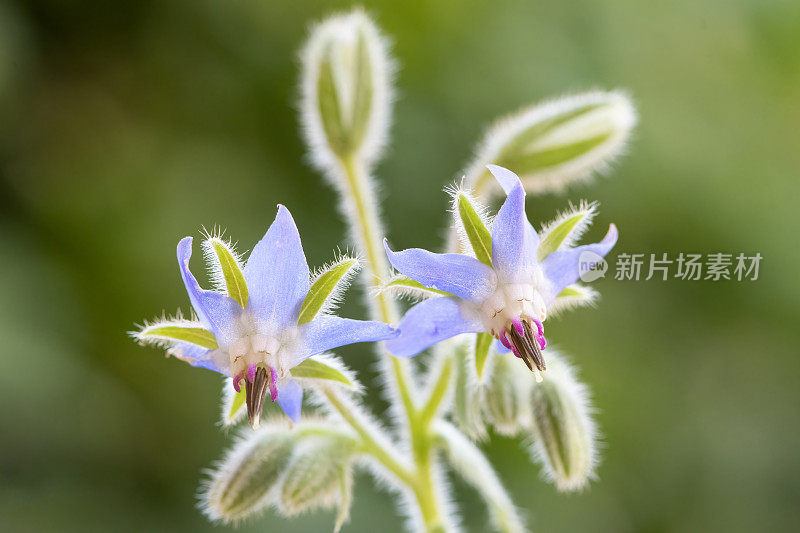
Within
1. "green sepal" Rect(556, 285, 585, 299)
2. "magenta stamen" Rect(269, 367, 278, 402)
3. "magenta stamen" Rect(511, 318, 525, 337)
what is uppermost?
"green sepal" Rect(556, 285, 585, 299)

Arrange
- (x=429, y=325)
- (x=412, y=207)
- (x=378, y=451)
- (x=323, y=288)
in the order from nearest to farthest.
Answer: (x=429, y=325)
(x=323, y=288)
(x=378, y=451)
(x=412, y=207)

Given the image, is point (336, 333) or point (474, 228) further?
point (474, 228)

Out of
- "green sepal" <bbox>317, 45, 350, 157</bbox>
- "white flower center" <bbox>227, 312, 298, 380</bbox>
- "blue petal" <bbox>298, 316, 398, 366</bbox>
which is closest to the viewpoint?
"blue petal" <bbox>298, 316, 398, 366</bbox>

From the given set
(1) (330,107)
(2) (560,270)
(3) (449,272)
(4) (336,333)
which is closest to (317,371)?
(4) (336,333)

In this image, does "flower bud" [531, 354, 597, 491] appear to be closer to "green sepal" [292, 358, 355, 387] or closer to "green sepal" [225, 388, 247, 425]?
A: "green sepal" [292, 358, 355, 387]

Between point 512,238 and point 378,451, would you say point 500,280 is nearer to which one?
point 512,238

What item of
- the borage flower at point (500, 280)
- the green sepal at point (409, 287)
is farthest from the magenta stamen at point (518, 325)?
the green sepal at point (409, 287)

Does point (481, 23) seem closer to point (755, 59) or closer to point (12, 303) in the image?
point (755, 59)

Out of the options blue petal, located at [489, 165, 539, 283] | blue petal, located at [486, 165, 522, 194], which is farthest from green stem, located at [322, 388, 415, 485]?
blue petal, located at [486, 165, 522, 194]
